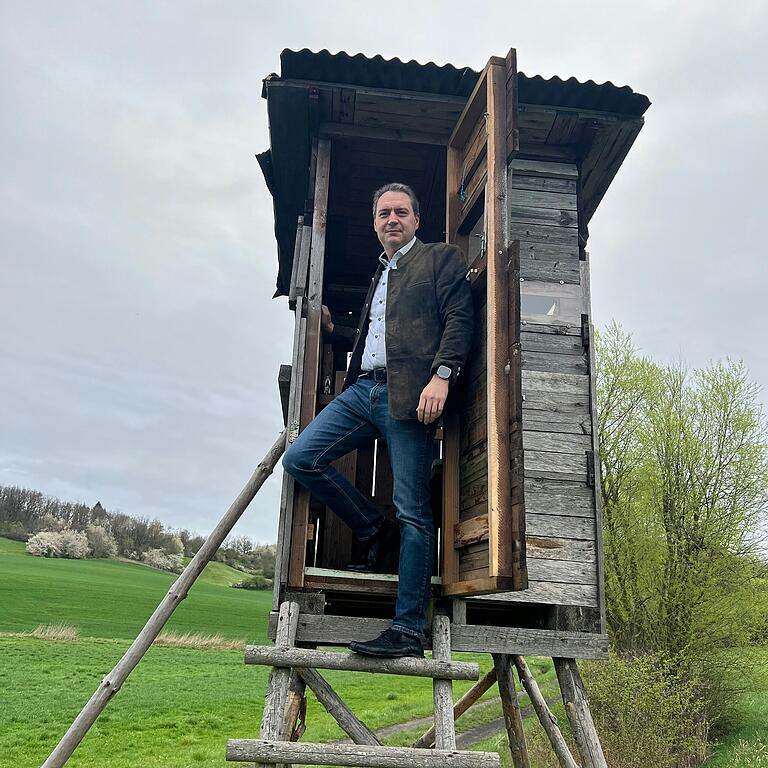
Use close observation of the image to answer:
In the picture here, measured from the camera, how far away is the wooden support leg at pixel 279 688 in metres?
3.42

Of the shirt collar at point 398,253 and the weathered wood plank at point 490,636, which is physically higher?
the shirt collar at point 398,253

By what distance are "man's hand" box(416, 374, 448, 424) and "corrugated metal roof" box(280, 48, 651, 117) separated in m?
2.52

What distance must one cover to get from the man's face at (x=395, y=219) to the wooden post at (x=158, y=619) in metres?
1.96

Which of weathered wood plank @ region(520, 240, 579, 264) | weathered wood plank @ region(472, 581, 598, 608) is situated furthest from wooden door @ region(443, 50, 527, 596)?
weathered wood plank @ region(520, 240, 579, 264)

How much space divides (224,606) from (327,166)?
47.4m

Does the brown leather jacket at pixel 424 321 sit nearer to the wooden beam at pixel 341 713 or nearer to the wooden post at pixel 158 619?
the wooden beam at pixel 341 713

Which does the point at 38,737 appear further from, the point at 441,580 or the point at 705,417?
the point at 705,417

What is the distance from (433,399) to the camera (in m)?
3.77

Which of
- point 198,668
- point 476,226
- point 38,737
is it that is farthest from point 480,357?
point 198,668

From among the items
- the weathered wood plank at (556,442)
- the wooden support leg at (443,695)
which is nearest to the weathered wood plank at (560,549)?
the weathered wood plank at (556,442)

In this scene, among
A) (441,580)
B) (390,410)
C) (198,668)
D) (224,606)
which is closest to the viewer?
(390,410)

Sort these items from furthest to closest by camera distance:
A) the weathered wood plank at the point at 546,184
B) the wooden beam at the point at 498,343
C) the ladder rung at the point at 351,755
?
1. the weathered wood plank at the point at 546,184
2. the wooden beam at the point at 498,343
3. the ladder rung at the point at 351,755

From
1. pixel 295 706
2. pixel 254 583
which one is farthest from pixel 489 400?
pixel 254 583

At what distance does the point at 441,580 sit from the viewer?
4.33 m
